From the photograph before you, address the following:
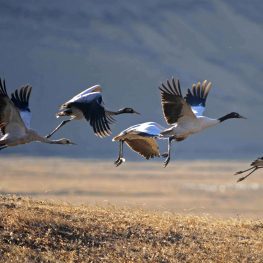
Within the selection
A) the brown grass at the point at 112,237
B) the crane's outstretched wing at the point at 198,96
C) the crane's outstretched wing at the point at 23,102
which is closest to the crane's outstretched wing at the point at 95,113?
the crane's outstretched wing at the point at 23,102

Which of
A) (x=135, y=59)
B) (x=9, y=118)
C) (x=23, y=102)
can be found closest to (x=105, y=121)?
(x=23, y=102)

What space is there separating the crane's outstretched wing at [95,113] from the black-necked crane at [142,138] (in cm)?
41

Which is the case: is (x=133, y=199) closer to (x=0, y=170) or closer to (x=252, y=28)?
(x=0, y=170)

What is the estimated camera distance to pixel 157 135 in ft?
54.2

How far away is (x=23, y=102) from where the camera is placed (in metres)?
16.4

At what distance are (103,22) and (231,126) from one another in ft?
66.1

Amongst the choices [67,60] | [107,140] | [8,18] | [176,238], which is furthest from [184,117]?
[8,18]

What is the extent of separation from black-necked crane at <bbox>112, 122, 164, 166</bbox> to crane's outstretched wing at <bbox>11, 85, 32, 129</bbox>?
1266mm

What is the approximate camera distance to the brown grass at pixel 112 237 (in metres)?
12.9

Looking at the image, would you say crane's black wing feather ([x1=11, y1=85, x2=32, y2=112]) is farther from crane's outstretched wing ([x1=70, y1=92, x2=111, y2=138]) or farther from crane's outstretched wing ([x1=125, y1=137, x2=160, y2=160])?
crane's outstretched wing ([x1=125, y1=137, x2=160, y2=160])

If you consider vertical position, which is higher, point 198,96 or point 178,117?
point 198,96

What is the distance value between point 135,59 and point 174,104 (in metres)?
58.1

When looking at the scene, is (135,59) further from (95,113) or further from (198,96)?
(95,113)

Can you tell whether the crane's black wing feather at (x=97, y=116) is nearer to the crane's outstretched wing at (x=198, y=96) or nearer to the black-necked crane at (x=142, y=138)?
the black-necked crane at (x=142, y=138)
